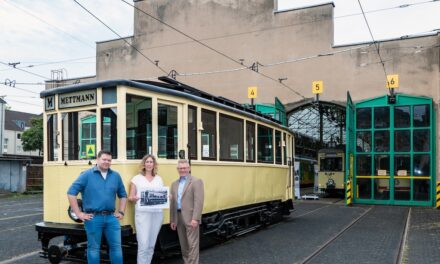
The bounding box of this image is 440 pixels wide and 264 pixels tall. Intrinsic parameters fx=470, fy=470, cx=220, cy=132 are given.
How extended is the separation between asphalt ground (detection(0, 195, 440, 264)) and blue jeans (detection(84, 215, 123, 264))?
76.3 inches

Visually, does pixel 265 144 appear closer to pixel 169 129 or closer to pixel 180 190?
pixel 169 129

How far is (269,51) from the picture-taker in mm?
22766

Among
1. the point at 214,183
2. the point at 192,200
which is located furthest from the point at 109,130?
the point at 214,183

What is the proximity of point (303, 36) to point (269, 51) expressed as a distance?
5.91ft

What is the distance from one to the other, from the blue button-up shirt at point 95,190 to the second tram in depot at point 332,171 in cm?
2205

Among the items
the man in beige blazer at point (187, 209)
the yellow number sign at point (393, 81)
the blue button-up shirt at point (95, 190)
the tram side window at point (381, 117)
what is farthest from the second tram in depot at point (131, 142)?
the tram side window at point (381, 117)

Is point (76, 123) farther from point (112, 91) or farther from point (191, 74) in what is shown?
point (191, 74)

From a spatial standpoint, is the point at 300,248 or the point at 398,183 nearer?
the point at 300,248

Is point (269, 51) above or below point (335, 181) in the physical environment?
above

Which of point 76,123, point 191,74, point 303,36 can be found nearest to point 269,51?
point 303,36

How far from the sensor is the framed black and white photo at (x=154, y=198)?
6102 mm

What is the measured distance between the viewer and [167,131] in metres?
7.37

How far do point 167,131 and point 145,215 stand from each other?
5.52ft

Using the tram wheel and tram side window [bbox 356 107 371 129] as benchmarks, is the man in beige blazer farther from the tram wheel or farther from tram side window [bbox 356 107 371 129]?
tram side window [bbox 356 107 371 129]
